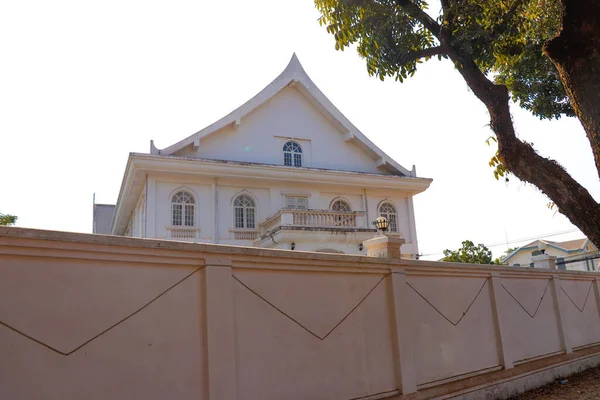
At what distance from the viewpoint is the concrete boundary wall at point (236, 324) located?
367cm

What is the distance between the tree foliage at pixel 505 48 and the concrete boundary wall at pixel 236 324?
1.97 meters

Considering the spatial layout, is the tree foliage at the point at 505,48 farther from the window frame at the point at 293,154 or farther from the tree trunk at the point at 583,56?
the window frame at the point at 293,154

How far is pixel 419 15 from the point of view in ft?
25.1

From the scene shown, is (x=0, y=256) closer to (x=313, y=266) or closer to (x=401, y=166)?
(x=313, y=266)

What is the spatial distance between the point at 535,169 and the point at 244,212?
42.2 feet

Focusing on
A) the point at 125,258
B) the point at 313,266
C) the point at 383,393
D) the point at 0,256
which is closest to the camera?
the point at 0,256

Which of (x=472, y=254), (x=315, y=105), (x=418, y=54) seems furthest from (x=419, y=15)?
(x=472, y=254)

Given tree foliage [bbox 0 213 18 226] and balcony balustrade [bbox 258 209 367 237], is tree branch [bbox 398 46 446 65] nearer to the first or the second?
balcony balustrade [bbox 258 209 367 237]

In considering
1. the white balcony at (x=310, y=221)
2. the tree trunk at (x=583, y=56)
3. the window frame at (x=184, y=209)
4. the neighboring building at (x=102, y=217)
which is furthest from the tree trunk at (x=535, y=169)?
the neighboring building at (x=102, y=217)

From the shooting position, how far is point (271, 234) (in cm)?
1611

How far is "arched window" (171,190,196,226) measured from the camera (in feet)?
56.4

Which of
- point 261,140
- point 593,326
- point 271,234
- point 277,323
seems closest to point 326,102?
point 261,140

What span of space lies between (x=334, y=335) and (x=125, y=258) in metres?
2.55

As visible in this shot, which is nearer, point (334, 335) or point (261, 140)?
point (334, 335)
